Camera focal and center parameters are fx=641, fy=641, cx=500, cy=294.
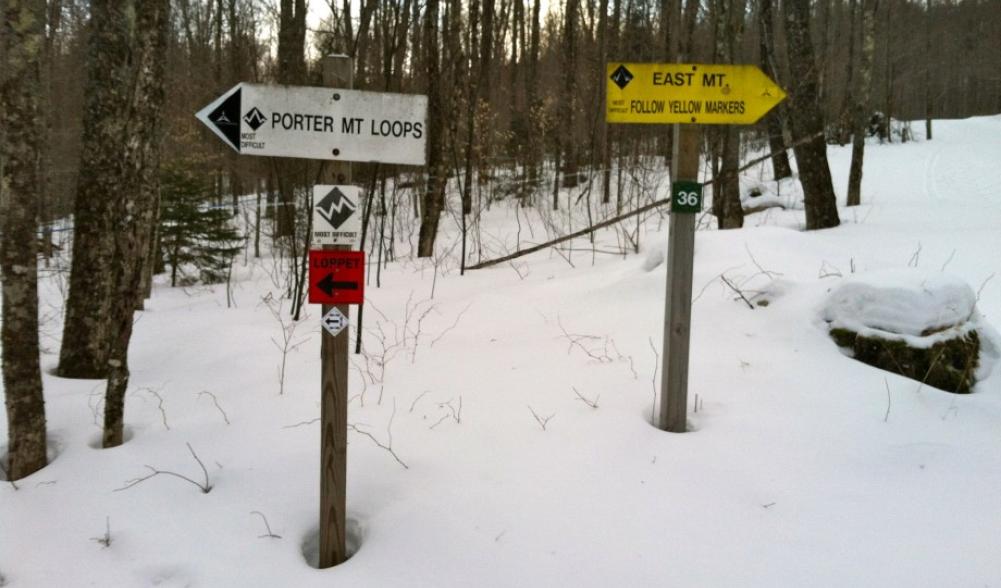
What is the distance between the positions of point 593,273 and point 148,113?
492 centimetres

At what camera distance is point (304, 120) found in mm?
2438

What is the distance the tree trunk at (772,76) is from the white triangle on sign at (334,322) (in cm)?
674

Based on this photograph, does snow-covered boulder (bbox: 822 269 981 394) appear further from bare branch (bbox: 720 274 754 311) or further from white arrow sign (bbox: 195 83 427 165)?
white arrow sign (bbox: 195 83 427 165)

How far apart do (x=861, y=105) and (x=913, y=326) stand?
10730mm

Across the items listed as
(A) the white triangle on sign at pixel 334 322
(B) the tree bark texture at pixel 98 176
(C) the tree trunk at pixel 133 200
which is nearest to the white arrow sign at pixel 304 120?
(A) the white triangle on sign at pixel 334 322

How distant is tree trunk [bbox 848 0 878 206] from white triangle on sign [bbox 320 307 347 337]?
1193 cm

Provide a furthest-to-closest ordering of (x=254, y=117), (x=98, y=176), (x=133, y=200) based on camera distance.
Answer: (x=98, y=176), (x=133, y=200), (x=254, y=117)

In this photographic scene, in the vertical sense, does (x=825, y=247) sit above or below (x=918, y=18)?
below

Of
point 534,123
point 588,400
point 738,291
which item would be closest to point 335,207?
point 588,400

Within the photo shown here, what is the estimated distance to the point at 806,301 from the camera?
464 centimetres

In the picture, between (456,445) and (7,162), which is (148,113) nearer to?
(7,162)

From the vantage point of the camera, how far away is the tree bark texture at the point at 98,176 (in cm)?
457

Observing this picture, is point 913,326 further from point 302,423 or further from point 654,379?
point 302,423

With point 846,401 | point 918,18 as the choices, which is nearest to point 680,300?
point 846,401
